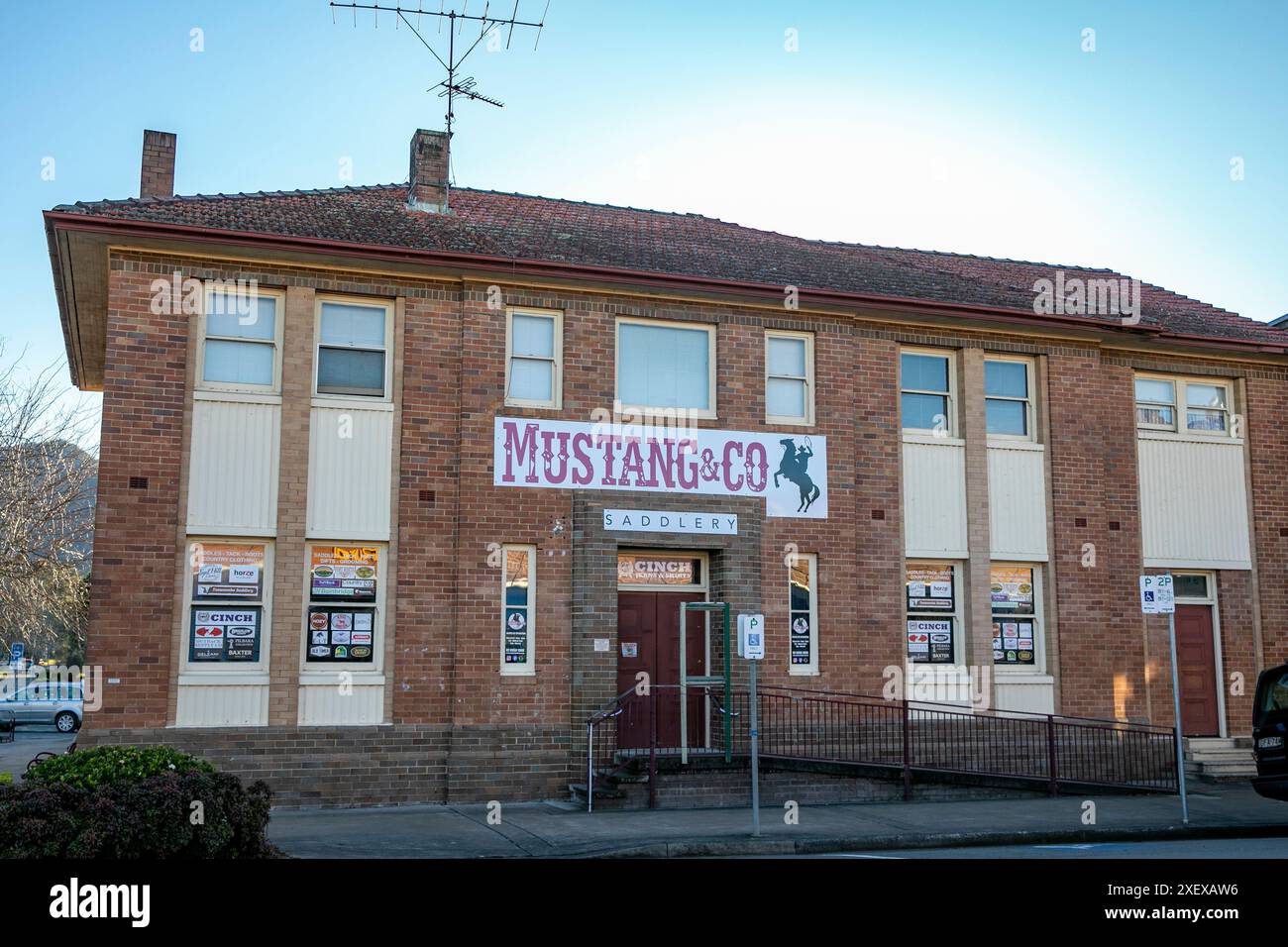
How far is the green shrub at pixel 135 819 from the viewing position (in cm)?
858

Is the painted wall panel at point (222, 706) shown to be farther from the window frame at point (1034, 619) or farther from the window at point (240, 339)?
the window frame at point (1034, 619)

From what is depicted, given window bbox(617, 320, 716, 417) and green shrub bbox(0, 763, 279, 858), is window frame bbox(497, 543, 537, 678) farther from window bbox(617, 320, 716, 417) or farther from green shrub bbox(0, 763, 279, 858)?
green shrub bbox(0, 763, 279, 858)

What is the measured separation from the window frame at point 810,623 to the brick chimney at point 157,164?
11.4 m

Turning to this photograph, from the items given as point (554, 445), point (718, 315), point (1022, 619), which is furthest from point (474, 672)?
point (1022, 619)

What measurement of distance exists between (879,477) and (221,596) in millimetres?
9619

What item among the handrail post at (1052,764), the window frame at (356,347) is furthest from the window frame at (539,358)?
the handrail post at (1052,764)

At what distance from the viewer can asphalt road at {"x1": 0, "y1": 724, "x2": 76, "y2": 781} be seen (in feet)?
74.7

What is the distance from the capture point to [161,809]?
911 cm

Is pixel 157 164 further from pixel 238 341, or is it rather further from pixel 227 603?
pixel 227 603

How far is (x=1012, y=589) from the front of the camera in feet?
63.6

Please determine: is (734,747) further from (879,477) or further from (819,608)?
(879,477)
